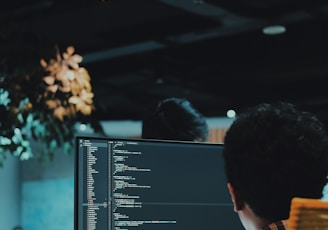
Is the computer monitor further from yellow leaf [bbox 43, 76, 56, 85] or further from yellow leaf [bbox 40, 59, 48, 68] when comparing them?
yellow leaf [bbox 40, 59, 48, 68]

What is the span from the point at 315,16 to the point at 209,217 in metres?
4.71

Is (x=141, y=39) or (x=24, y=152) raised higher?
(x=141, y=39)

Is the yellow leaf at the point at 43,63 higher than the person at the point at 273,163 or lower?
higher

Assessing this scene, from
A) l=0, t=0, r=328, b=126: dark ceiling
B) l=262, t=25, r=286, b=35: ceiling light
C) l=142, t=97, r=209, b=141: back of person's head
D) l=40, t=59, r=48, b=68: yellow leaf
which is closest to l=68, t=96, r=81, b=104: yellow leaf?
l=40, t=59, r=48, b=68: yellow leaf

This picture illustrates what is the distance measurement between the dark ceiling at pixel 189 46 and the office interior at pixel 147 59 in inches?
0.4

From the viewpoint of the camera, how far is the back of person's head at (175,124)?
8.09 feet

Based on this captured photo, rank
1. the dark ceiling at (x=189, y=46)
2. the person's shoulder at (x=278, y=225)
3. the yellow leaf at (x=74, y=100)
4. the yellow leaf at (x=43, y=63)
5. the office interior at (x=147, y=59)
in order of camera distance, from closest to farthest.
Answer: the person's shoulder at (x=278, y=225) → the yellow leaf at (x=74, y=100) → the yellow leaf at (x=43, y=63) → the office interior at (x=147, y=59) → the dark ceiling at (x=189, y=46)

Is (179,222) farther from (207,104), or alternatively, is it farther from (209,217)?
(207,104)

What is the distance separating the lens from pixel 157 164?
196cm

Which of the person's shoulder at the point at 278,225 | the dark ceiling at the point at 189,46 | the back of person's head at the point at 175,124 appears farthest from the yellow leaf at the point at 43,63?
the person's shoulder at the point at 278,225

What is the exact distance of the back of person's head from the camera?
8.09 feet

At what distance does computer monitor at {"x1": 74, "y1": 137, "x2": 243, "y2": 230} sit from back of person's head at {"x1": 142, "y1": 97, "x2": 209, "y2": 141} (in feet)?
1.33

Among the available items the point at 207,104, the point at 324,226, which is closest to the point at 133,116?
the point at 207,104

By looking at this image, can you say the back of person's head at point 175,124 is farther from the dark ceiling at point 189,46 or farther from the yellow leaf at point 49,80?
the dark ceiling at point 189,46
